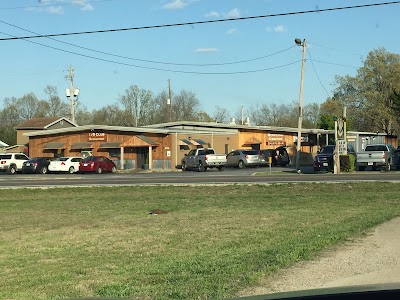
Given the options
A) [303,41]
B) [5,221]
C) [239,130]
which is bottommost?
[5,221]

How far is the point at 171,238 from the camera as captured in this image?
37.6 ft

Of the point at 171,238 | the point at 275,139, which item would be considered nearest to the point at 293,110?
the point at 275,139

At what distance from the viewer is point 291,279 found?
24.9 ft

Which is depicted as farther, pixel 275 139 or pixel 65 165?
pixel 275 139

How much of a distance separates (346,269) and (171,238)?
4134mm

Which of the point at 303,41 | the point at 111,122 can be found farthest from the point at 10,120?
the point at 303,41

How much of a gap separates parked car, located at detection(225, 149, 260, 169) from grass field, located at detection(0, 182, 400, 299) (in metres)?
27.5

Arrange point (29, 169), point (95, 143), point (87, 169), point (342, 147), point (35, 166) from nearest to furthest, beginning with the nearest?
point (342, 147), point (87, 169), point (35, 166), point (29, 169), point (95, 143)

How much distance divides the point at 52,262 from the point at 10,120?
105 metres

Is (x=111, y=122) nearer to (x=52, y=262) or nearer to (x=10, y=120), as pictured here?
(x=10, y=120)

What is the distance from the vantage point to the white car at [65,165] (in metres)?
48.9

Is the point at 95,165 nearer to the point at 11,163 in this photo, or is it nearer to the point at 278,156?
the point at 11,163

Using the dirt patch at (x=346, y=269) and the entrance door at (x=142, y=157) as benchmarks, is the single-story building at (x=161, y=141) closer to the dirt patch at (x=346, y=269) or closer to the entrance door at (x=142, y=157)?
the entrance door at (x=142, y=157)

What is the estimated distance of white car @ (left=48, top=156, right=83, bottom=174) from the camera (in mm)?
48934
